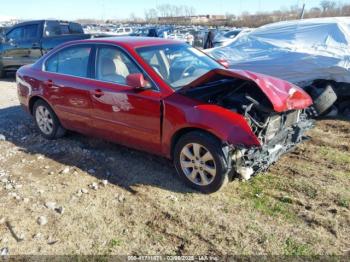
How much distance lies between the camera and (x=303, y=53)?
6.78 metres

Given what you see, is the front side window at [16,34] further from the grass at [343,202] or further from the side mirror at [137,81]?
the grass at [343,202]

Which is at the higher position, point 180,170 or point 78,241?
point 180,170

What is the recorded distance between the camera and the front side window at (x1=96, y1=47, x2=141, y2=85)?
4668 mm

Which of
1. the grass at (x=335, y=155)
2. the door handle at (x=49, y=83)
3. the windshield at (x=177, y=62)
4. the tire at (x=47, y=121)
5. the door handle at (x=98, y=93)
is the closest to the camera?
the windshield at (x=177, y=62)

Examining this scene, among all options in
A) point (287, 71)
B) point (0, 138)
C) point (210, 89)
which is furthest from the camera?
point (287, 71)

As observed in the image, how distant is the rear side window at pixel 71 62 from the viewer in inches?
205

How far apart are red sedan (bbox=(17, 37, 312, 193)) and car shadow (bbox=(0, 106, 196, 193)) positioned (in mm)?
319

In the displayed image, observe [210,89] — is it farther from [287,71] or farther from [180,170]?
[287,71]

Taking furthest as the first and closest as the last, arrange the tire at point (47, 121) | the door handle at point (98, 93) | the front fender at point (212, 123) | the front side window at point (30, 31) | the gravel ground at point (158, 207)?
the front side window at point (30, 31)
the tire at point (47, 121)
the door handle at point (98, 93)
the front fender at point (212, 123)
the gravel ground at point (158, 207)

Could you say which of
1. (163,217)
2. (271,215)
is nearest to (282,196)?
(271,215)

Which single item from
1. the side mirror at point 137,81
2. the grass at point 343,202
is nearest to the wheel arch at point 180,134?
the side mirror at point 137,81

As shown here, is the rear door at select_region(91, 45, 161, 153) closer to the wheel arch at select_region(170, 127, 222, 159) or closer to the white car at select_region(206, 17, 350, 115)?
the wheel arch at select_region(170, 127, 222, 159)

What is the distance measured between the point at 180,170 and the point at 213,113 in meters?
0.82

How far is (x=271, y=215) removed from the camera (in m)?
3.74
